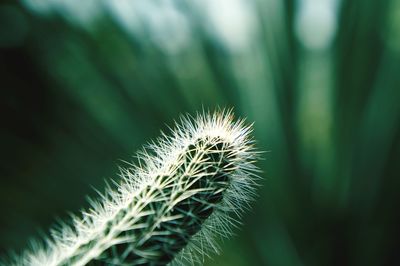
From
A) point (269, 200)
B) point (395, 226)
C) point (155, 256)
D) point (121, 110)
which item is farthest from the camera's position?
point (121, 110)

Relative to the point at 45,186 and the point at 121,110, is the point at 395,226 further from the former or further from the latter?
the point at 45,186

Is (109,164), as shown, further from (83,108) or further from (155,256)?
(155,256)

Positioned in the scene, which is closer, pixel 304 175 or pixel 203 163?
pixel 203 163

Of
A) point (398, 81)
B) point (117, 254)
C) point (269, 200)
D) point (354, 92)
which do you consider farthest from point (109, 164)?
point (117, 254)

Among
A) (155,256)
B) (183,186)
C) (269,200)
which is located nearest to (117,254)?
(155,256)

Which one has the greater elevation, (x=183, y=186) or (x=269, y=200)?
(x=269, y=200)

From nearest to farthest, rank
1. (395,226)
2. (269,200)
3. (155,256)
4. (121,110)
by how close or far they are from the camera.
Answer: (155,256), (395,226), (269,200), (121,110)

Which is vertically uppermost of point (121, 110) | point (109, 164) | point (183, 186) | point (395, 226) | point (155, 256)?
point (121, 110)
